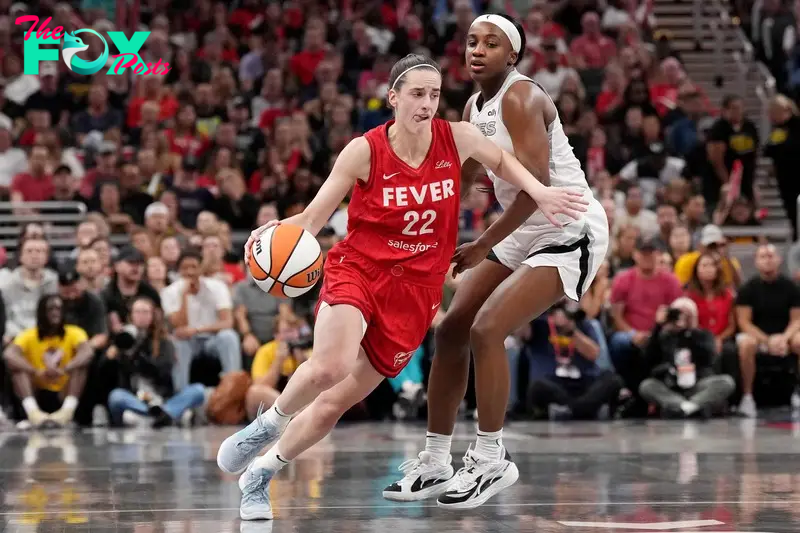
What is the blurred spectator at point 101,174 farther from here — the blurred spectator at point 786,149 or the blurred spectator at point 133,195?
the blurred spectator at point 786,149

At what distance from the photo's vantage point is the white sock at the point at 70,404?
11.4 metres

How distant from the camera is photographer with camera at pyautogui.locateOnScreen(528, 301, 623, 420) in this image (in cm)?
1160

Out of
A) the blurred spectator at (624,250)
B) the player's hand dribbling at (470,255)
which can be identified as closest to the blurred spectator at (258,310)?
the blurred spectator at (624,250)

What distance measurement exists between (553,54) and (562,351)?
613 centimetres

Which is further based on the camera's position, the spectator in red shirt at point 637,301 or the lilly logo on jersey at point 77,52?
the lilly logo on jersey at point 77,52

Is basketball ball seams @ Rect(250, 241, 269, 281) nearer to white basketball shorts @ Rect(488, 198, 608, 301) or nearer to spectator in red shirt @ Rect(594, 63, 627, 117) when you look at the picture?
white basketball shorts @ Rect(488, 198, 608, 301)

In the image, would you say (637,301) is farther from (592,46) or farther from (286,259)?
(286,259)

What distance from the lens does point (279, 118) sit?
15.4 metres

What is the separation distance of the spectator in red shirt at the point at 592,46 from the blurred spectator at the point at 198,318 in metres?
7.50

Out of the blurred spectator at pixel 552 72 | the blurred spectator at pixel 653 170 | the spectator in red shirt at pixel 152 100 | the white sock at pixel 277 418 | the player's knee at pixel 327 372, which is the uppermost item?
the blurred spectator at pixel 552 72

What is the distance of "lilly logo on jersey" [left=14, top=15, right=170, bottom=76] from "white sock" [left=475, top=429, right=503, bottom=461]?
10585mm

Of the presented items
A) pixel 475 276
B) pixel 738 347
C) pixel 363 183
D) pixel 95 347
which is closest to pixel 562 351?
pixel 738 347

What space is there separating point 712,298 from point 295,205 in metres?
4.37

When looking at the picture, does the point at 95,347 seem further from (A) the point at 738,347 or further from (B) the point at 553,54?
(B) the point at 553,54
